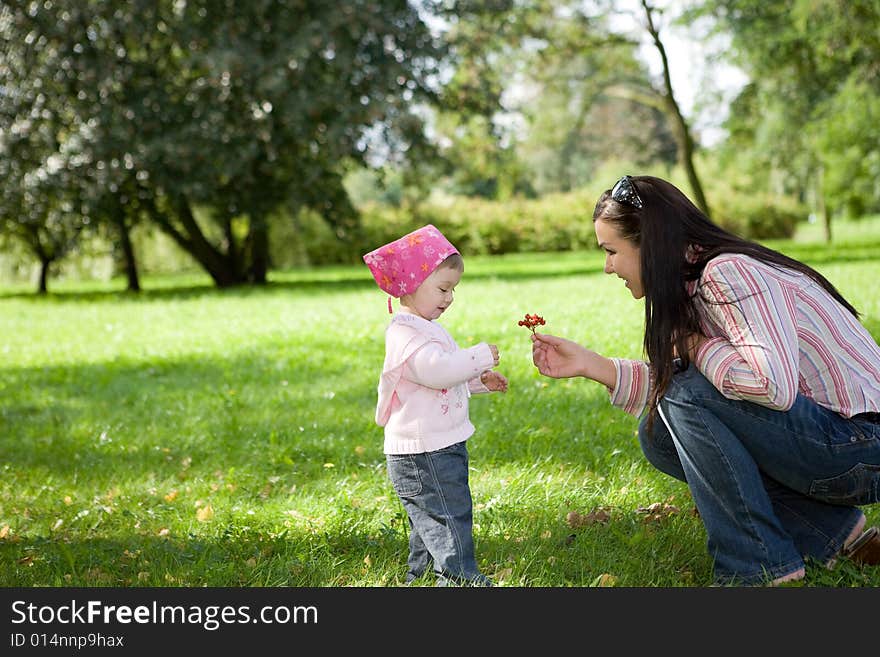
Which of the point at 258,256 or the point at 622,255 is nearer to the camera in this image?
the point at 622,255

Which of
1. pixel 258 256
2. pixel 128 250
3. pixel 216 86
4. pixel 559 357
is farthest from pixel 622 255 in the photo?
pixel 128 250

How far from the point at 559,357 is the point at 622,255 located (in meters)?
0.43

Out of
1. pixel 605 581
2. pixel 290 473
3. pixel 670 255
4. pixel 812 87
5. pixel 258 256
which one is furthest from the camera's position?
pixel 812 87

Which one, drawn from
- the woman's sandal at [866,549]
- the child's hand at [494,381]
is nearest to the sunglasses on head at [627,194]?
the child's hand at [494,381]

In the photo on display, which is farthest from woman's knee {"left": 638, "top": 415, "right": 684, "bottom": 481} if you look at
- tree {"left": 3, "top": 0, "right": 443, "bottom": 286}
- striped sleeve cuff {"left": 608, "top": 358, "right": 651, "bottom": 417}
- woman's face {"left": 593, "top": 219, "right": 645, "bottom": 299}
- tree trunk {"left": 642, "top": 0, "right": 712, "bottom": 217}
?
tree trunk {"left": 642, "top": 0, "right": 712, "bottom": 217}

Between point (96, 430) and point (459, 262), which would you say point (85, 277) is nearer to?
point (96, 430)

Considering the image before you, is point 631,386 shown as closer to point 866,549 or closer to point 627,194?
point 627,194

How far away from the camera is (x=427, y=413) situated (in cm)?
300

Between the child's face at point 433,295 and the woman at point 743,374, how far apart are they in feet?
1.72

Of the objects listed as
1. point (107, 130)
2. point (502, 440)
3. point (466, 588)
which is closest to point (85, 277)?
point (107, 130)

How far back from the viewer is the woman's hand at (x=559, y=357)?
323 cm

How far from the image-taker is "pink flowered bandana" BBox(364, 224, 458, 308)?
3.01 meters

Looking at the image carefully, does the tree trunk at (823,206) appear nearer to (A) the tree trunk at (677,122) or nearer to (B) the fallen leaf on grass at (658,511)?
(A) the tree trunk at (677,122)

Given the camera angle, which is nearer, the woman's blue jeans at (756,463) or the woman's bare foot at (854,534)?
the woman's blue jeans at (756,463)
